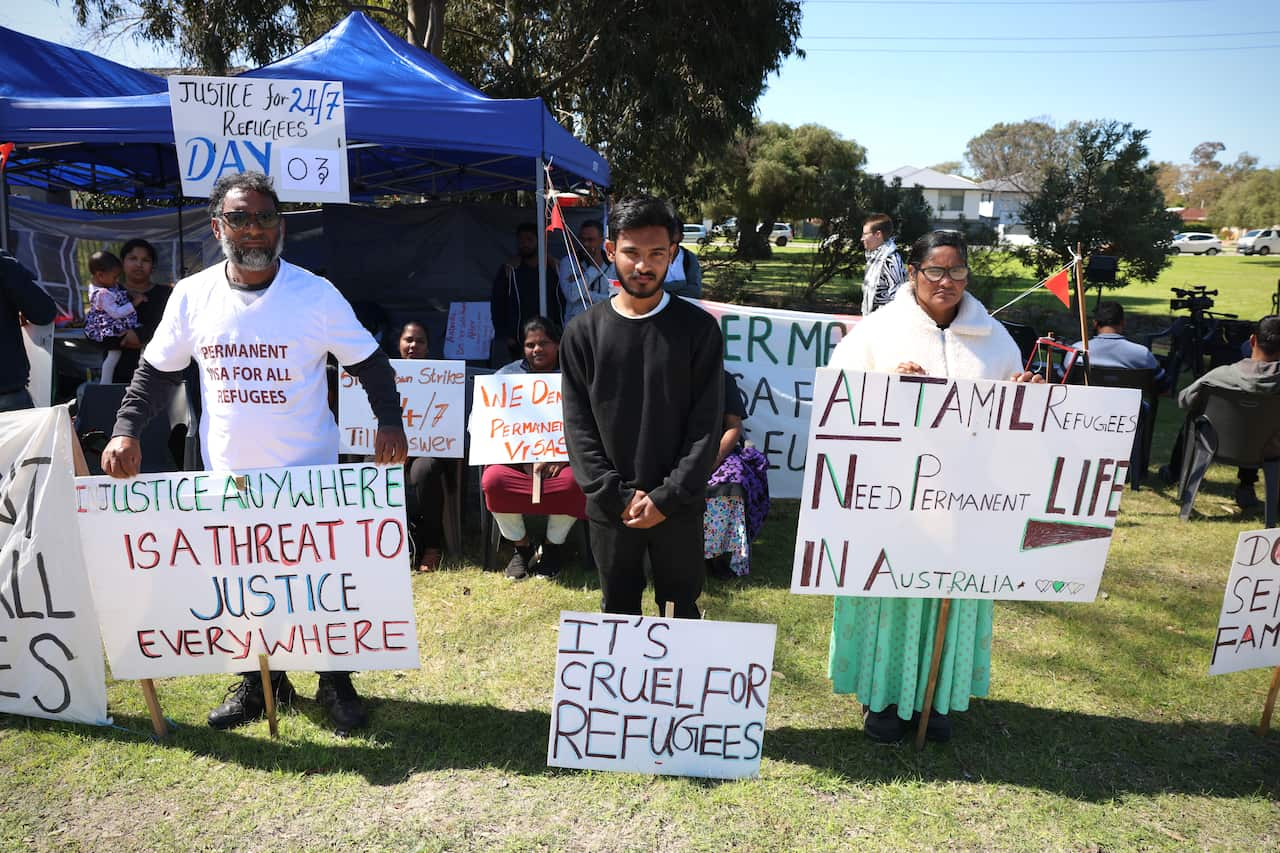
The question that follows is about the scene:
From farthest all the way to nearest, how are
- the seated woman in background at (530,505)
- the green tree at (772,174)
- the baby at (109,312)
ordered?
the green tree at (772,174) < the baby at (109,312) < the seated woman in background at (530,505)

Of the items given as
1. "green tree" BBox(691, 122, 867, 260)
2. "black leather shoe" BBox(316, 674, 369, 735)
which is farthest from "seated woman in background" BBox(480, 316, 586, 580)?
"green tree" BBox(691, 122, 867, 260)

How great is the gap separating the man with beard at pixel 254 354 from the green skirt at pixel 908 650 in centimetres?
177

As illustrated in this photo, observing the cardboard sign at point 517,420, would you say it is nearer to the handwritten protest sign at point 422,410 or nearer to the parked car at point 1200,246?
the handwritten protest sign at point 422,410

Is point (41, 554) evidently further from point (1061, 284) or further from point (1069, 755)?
point (1061, 284)

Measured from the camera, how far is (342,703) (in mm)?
3217

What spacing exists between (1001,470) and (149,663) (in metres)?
3.05

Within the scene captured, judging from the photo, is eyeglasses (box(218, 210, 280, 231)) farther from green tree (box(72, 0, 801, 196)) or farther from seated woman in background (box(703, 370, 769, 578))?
green tree (box(72, 0, 801, 196))

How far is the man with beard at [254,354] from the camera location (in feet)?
9.22

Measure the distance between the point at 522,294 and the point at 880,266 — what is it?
351 centimetres

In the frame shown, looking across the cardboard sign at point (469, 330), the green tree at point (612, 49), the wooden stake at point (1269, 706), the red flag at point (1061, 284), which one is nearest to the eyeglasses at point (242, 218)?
the red flag at point (1061, 284)

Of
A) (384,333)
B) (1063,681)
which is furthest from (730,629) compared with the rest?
(384,333)

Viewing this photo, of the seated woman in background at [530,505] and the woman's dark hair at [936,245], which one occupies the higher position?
the woman's dark hair at [936,245]

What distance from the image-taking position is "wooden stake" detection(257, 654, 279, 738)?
3021 millimetres

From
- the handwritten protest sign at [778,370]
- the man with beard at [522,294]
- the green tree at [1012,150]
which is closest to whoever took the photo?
the handwritten protest sign at [778,370]
